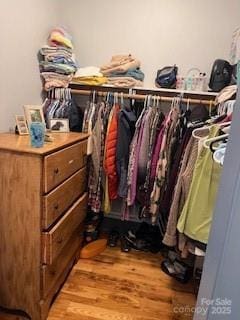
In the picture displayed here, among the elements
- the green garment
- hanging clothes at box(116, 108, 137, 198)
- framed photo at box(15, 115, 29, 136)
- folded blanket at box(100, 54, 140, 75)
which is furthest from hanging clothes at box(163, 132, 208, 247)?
framed photo at box(15, 115, 29, 136)

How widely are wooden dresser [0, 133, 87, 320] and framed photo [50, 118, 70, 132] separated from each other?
1.40ft

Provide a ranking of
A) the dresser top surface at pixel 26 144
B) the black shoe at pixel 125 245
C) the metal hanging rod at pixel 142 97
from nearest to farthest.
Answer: the dresser top surface at pixel 26 144 < the metal hanging rod at pixel 142 97 < the black shoe at pixel 125 245

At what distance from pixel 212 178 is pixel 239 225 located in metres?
0.68

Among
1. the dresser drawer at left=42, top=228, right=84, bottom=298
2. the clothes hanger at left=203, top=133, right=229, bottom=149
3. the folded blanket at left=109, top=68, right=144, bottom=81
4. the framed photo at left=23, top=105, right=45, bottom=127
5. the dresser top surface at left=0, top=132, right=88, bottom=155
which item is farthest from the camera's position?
the folded blanket at left=109, top=68, right=144, bottom=81

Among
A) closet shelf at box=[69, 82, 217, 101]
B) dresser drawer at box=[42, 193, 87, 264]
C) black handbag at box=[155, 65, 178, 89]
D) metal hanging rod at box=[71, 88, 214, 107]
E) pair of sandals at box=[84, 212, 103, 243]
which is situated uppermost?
black handbag at box=[155, 65, 178, 89]

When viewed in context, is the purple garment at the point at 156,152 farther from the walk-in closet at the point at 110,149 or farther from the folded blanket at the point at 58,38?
the folded blanket at the point at 58,38

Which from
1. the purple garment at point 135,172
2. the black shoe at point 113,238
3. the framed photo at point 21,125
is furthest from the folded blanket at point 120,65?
the black shoe at point 113,238

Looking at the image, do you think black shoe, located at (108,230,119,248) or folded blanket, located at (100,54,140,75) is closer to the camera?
folded blanket, located at (100,54,140,75)

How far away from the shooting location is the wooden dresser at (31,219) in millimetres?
1300

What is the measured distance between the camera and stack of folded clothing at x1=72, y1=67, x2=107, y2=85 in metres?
2.13

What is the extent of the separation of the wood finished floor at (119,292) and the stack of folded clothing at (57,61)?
1447mm

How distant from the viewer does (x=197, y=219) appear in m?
1.32

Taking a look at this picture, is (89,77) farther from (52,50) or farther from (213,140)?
(213,140)

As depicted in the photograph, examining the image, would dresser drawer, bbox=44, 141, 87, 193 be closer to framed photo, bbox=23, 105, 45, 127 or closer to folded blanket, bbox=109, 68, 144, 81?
framed photo, bbox=23, 105, 45, 127
